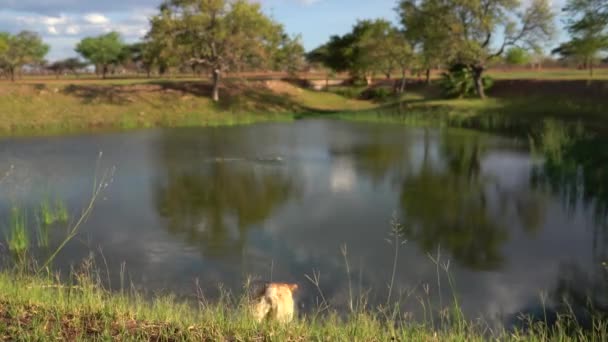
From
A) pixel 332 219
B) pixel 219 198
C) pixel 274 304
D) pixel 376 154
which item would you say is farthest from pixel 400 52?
pixel 274 304

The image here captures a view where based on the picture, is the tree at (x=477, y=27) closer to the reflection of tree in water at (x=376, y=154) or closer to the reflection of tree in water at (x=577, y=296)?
the reflection of tree in water at (x=376, y=154)

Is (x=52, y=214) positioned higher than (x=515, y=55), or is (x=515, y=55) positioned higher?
(x=515, y=55)

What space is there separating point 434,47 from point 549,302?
29.3 metres

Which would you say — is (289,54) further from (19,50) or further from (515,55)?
(19,50)

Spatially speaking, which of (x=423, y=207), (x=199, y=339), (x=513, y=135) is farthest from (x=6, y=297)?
(x=513, y=135)

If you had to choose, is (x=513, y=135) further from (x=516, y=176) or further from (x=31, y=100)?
(x=31, y=100)

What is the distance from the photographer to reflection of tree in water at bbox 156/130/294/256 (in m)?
10.0

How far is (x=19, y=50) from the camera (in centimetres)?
5906

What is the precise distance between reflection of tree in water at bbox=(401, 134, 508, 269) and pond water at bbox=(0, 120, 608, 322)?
4 centimetres

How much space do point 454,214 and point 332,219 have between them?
2660mm

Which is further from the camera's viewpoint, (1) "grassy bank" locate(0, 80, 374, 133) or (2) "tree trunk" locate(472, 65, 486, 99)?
(2) "tree trunk" locate(472, 65, 486, 99)

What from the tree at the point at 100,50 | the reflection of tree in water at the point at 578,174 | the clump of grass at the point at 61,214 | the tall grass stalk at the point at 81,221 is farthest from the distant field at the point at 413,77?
the clump of grass at the point at 61,214

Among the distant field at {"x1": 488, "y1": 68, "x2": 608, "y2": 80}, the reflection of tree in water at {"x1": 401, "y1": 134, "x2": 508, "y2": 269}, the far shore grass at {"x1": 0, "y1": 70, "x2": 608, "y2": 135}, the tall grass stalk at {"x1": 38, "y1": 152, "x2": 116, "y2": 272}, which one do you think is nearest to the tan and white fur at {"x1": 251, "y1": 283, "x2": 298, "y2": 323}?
the tall grass stalk at {"x1": 38, "y1": 152, "x2": 116, "y2": 272}

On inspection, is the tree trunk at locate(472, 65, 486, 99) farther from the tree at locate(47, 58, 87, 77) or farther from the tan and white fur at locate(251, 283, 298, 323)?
the tree at locate(47, 58, 87, 77)
